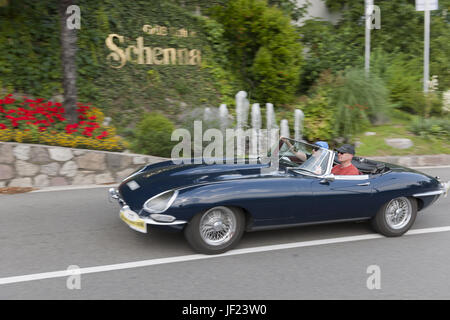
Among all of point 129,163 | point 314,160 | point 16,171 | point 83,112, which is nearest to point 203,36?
point 83,112

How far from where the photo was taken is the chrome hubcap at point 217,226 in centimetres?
499

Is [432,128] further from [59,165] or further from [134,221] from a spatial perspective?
[134,221]

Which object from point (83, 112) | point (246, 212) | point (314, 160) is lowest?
point (246, 212)

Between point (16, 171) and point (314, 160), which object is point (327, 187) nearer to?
point (314, 160)

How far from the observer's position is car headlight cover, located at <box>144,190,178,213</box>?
189 inches

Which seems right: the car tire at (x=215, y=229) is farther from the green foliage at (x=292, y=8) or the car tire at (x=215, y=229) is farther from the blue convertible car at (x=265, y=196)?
the green foliage at (x=292, y=8)

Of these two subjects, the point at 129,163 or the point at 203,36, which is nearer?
the point at 129,163

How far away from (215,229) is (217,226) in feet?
0.13

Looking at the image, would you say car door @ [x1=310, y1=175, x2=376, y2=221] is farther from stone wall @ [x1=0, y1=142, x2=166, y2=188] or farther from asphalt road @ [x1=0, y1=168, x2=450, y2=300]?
stone wall @ [x1=0, y1=142, x2=166, y2=188]

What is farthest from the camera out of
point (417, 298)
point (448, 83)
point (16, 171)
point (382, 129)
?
point (448, 83)

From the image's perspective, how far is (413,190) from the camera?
A: 5863 mm

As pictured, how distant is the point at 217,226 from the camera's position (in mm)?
5031

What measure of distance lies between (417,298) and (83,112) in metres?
7.81

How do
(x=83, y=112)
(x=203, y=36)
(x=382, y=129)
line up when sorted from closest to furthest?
1. (x=83, y=112)
2. (x=382, y=129)
3. (x=203, y=36)
